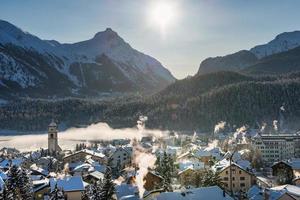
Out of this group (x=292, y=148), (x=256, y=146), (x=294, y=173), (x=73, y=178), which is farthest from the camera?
(x=292, y=148)

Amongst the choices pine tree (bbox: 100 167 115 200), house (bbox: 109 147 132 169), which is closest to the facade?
pine tree (bbox: 100 167 115 200)

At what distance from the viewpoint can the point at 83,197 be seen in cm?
5197

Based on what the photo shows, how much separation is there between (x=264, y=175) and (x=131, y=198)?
3792cm

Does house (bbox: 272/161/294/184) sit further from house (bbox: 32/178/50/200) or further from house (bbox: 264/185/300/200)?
house (bbox: 32/178/50/200)

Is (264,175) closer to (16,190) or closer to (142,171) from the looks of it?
(142,171)

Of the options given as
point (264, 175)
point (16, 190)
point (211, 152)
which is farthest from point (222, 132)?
point (16, 190)

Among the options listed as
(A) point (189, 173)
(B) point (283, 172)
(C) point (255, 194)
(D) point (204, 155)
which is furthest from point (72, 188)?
(D) point (204, 155)

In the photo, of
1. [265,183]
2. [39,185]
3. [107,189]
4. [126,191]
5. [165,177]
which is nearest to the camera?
[107,189]

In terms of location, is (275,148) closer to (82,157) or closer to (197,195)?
(82,157)

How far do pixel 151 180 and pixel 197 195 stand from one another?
18682 millimetres

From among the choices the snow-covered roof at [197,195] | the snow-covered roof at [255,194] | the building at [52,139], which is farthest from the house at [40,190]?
the building at [52,139]

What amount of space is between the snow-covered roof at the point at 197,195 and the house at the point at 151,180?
1645cm

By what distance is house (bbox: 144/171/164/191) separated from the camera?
62.9 meters

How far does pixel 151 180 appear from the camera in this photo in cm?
6391
